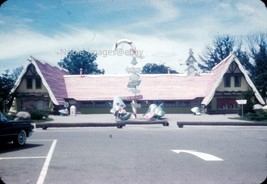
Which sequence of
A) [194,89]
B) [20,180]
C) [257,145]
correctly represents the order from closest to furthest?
[20,180] < [257,145] < [194,89]

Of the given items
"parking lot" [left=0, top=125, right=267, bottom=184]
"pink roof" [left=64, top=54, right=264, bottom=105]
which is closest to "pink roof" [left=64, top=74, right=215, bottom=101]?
"pink roof" [left=64, top=54, right=264, bottom=105]

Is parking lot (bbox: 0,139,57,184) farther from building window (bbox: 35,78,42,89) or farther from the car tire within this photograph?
building window (bbox: 35,78,42,89)

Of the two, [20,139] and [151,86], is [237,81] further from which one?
[20,139]

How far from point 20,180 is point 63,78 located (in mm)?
35728

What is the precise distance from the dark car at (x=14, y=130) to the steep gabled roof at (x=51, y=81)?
22790mm

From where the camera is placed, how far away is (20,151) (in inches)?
390

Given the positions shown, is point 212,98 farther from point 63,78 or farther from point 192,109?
point 63,78

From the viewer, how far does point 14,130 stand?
10734 mm

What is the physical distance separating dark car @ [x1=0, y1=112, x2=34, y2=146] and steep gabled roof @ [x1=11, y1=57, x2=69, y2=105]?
74.8ft

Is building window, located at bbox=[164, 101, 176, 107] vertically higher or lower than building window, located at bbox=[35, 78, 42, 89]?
lower

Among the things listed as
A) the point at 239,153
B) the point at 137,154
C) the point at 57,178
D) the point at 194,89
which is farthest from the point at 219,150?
the point at 194,89

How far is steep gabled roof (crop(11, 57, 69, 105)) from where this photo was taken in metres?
34.2

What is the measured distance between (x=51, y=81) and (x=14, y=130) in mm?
26100

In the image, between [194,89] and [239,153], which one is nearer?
[239,153]
